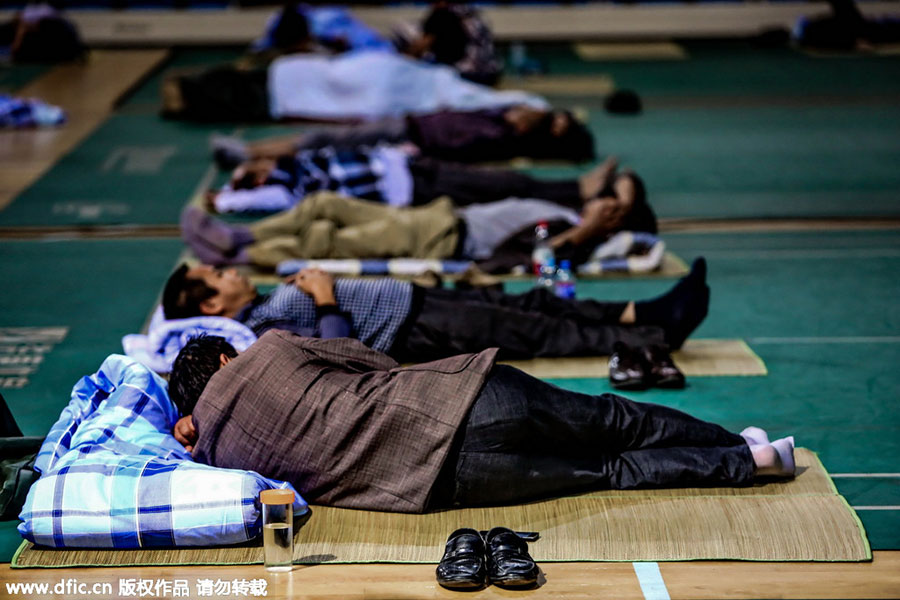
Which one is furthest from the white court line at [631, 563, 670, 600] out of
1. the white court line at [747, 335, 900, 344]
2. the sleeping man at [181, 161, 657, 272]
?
the sleeping man at [181, 161, 657, 272]

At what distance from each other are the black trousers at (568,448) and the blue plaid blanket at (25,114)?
7043 mm

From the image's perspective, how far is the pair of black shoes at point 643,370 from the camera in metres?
4.42

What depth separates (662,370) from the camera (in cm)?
445

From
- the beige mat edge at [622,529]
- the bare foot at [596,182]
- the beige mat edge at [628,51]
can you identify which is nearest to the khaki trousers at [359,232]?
the bare foot at [596,182]

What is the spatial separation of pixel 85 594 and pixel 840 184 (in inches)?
231

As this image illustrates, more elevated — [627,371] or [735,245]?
[627,371]

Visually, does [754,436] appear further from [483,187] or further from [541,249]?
[483,187]

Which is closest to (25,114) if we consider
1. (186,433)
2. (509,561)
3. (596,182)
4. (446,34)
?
(446,34)

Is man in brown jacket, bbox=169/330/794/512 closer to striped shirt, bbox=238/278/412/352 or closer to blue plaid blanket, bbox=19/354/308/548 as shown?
blue plaid blanket, bbox=19/354/308/548

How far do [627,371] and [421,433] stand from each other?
137 cm

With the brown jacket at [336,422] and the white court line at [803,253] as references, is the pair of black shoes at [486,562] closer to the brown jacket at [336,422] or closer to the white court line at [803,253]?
the brown jacket at [336,422]

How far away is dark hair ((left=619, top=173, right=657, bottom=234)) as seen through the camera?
234 inches

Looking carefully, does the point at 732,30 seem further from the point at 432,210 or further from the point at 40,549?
the point at 40,549

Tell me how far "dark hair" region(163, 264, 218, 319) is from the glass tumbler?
1424 mm
